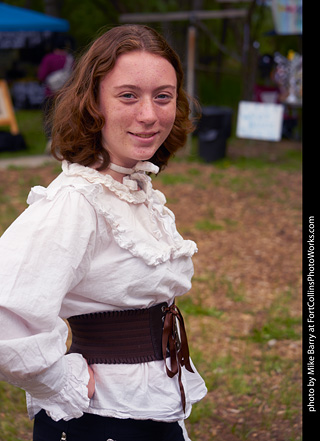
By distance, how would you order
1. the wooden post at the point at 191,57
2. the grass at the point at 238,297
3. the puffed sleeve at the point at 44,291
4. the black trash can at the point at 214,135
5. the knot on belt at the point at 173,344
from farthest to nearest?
the wooden post at the point at 191,57 < the black trash can at the point at 214,135 < the grass at the point at 238,297 < the knot on belt at the point at 173,344 < the puffed sleeve at the point at 44,291

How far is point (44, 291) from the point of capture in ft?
4.69

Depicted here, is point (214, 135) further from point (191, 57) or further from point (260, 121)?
point (191, 57)

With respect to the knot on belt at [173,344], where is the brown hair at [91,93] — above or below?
above

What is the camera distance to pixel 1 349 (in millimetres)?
1377

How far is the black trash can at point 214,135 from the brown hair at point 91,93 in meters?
7.94

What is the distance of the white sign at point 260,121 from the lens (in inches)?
384

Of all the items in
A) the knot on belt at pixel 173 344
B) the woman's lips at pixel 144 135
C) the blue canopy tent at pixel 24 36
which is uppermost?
the woman's lips at pixel 144 135

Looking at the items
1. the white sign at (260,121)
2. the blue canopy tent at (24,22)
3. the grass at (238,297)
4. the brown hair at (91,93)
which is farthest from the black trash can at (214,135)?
the brown hair at (91,93)

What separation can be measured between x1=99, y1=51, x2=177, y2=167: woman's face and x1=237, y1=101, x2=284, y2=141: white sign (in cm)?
829

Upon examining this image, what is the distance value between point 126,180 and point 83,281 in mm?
329

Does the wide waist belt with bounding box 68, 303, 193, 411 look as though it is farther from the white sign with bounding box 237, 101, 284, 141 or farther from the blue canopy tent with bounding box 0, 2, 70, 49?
the blue canopy tent with bounding box 0, 2, 70, 49

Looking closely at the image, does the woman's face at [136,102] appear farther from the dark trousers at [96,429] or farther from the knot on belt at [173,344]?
the dark trousers at [96,429]

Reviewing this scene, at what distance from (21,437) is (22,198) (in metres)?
4.90
